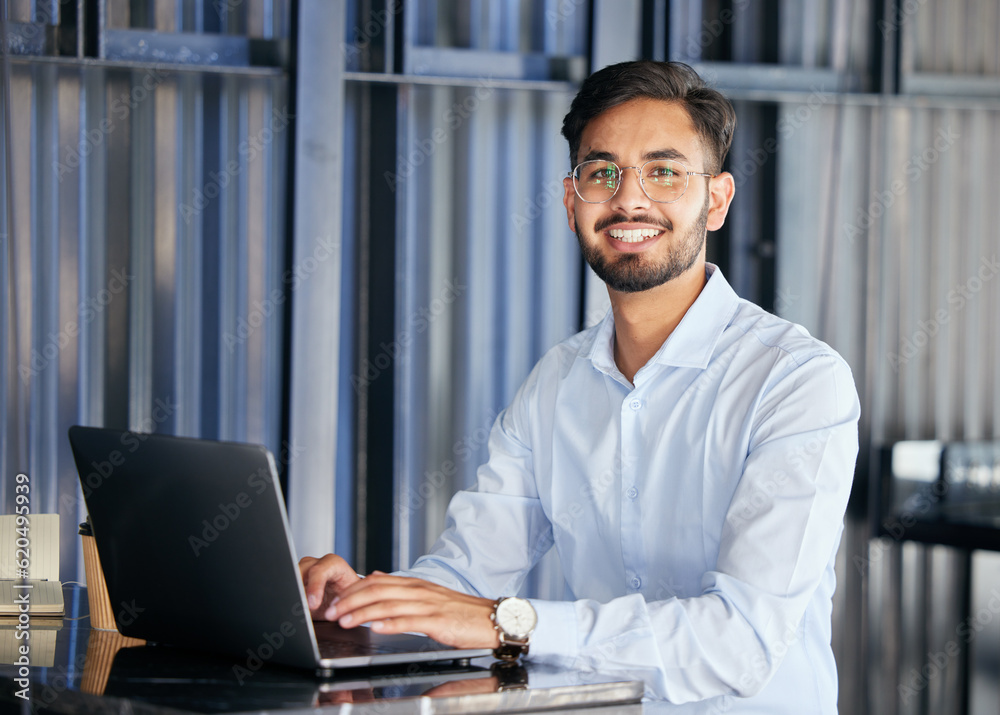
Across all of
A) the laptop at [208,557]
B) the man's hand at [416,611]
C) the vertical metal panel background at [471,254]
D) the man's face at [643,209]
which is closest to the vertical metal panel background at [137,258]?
the vertical metal panel background at [471,254]

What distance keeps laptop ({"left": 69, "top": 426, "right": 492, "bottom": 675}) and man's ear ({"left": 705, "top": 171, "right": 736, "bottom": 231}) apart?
0.88 metres

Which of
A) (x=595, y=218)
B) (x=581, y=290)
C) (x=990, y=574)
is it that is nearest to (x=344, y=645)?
(x=595, y=218)

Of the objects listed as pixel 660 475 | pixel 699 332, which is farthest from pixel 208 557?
pixel 699 332

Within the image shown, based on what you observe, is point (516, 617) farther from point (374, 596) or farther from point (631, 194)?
point (631, 194)

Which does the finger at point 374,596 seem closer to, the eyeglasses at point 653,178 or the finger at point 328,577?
the finger at point 328,577

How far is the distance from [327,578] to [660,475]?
0.52 meters

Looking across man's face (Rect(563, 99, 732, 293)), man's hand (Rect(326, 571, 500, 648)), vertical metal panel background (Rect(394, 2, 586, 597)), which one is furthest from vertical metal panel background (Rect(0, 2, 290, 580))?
man's hand (Rect(326, 571, 500, 648))

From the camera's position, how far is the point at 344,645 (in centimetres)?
104

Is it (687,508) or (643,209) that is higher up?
(643,209)

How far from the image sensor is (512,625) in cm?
107

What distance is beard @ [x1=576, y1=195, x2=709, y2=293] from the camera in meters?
1.57

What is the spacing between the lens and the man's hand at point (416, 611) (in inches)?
40.5

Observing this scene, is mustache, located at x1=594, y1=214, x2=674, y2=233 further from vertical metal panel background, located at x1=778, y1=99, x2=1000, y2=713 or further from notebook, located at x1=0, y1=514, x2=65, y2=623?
vertical metal panel background, located at x1=778, y1=99, x2=1000, y2=713

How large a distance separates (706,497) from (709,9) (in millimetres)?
1968
